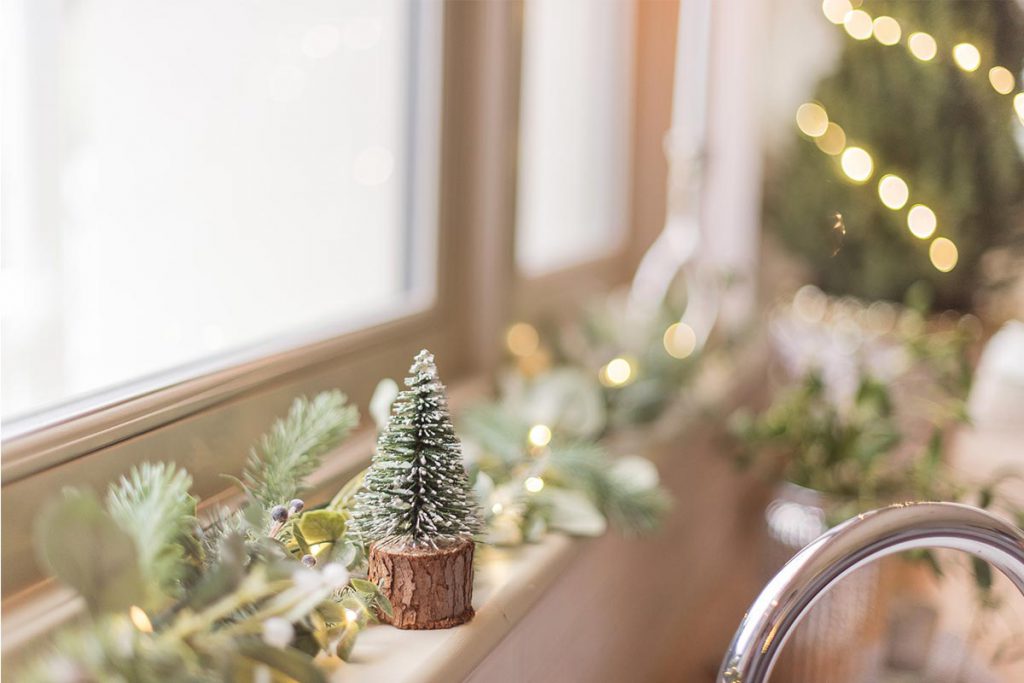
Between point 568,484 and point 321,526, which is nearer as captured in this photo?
point 321,526

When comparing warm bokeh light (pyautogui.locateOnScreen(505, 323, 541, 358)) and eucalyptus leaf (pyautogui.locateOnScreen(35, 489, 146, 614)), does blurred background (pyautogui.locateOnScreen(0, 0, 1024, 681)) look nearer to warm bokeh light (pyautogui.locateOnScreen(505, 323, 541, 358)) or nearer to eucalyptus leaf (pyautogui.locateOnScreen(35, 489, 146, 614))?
warm bokeh light (pyautogui.locateOnScreen(505, 323, 541, 358))

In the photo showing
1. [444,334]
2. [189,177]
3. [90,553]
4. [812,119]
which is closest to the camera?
[90,553]

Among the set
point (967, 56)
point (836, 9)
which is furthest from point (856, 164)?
point (967, 56)

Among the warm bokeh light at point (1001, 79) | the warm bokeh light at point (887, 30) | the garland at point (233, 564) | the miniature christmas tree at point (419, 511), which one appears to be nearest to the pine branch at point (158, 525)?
the garland at point (233, 564)

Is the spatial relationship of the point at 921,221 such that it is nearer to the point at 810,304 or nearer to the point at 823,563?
the point at 810,304

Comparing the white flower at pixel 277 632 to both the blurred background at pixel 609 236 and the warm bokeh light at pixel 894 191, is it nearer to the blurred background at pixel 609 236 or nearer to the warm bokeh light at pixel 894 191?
the blurred background at pixel 609 236

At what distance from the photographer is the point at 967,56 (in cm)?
86

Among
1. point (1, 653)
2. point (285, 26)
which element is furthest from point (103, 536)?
point (285, 26)

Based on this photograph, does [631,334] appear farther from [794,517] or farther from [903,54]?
[903,54]

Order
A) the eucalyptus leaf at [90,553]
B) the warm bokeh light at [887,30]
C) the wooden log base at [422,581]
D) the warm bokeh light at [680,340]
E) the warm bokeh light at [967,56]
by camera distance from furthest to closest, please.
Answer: the warm bokeh light at [680,340] < the warm bokeh light at [887,30] < the warm bokeh light at [967,56] < the wooden log base at [422,581] < the eucalyptus leaf at [90,553]

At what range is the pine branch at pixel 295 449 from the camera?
541 millimetres

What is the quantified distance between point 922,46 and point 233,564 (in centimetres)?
81

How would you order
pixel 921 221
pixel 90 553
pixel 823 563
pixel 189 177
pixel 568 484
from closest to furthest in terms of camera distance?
pixel 90 553
pixel 823 563
pixel 189 177
pixel 568 484
pixel 921 221

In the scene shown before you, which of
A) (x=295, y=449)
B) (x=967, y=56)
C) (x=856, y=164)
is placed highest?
(x=967, y=56)
